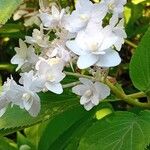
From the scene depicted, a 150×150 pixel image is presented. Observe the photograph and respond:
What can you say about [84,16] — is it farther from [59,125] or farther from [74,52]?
[59,125]

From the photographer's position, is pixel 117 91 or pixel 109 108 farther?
pixel 109 108

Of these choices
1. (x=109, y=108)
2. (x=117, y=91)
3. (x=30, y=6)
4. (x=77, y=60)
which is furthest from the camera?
(x=30, y=6)

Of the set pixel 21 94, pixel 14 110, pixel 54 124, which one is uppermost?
pixel 21 94

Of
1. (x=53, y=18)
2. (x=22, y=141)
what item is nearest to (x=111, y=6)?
(x=53, y=18)

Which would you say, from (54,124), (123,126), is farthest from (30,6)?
(123,126)

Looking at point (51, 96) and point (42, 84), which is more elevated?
point (42, 84)

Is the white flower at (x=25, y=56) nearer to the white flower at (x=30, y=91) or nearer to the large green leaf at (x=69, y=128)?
the white flower at (x=30, y=91)

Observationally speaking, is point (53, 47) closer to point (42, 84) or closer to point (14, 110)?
point (42, 84)
